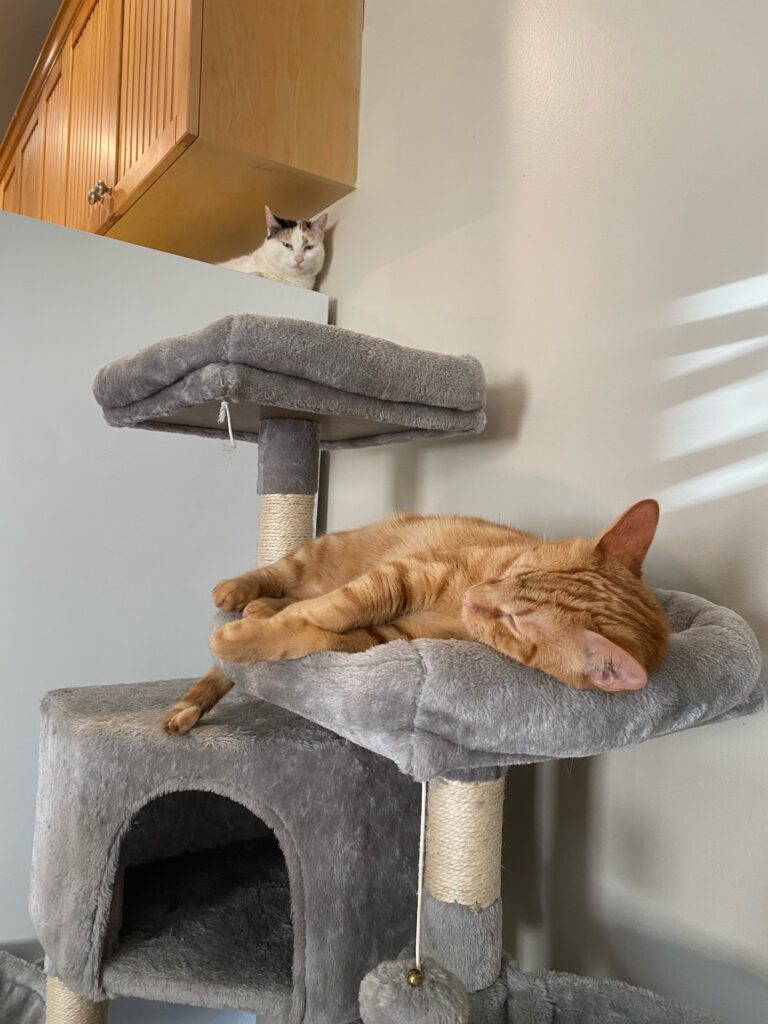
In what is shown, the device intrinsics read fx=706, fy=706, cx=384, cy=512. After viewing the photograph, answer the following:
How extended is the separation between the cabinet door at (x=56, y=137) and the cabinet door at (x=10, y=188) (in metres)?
0.59

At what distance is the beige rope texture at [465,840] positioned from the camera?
87 centimetres

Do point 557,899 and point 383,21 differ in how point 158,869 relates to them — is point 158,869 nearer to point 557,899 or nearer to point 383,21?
point 557,899

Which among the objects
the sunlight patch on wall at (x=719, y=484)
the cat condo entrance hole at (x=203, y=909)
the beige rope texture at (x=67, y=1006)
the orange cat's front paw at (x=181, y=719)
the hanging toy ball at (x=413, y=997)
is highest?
the sunlight patch on wall at (x=719, y=484)

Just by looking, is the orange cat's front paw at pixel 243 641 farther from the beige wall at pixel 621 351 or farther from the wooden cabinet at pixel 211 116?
the wooden cabinet at pixel 211 116

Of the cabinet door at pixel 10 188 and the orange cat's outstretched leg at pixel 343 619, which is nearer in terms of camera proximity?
the orange cat's outstretched leg at pixel 343 619

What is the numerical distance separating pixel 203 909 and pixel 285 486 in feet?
2.35

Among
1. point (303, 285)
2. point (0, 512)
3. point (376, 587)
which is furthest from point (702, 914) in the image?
point (303, 285)

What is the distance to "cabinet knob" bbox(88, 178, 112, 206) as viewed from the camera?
6.48ft

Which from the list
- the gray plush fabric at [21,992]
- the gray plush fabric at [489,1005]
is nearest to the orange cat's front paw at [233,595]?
the gray plush fabric at [489,1005]

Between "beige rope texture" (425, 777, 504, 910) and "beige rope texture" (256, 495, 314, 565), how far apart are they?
545 mm

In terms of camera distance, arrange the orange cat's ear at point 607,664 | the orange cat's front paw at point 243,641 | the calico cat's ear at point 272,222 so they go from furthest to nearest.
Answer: the calico cat's ear at point 272,222 → the orange cat's front paw at point 243,641 → the orange cat's ear at point 607,664

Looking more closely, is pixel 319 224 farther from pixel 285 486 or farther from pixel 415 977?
pixel 415 977

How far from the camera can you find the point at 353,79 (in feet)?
6.03

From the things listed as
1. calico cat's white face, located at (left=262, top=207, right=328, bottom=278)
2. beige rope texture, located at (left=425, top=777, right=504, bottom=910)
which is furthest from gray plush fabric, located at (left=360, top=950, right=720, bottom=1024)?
calico cat's white face, located at (left=262, top=207, right=328, bottom=278)
